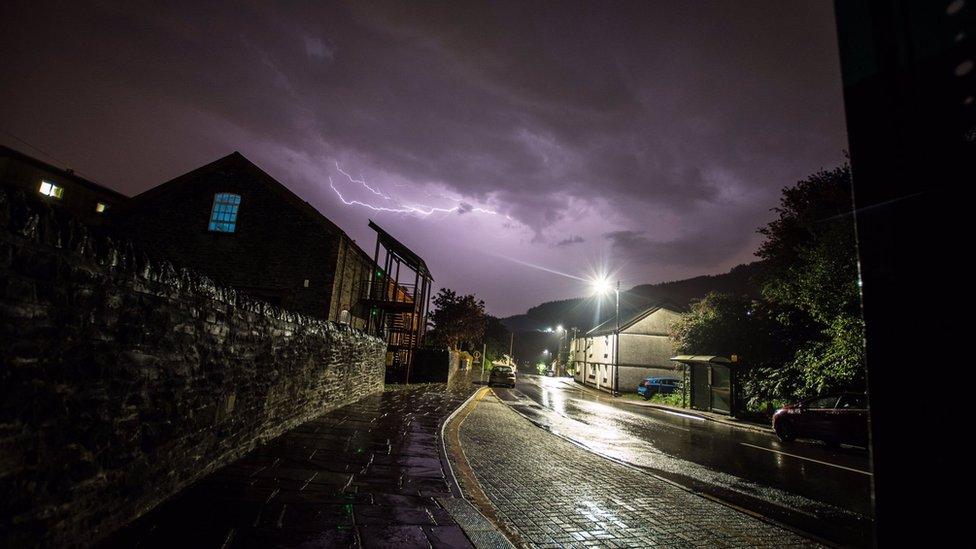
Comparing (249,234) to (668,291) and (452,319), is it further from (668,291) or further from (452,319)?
(668,291)

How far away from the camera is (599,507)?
525 cm

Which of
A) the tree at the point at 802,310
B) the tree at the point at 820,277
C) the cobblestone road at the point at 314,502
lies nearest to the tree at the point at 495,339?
the tree at the point at 802,310

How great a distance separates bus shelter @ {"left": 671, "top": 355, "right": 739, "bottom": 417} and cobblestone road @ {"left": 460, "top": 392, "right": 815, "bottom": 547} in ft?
46.8

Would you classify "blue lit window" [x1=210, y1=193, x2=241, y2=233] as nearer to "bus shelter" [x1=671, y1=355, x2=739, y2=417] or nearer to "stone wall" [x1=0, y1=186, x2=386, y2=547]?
"stone wall" [x1=0, y1=186, x2=386, y2=547]

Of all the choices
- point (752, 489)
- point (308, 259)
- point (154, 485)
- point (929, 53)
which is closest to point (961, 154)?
point (929, 53)

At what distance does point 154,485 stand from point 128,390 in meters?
1.08

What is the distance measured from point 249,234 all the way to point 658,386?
25467 millimetres

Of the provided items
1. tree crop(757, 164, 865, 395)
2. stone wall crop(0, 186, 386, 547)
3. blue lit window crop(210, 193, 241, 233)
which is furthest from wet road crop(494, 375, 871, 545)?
blue lit window crop(210, 193, 241, 233)

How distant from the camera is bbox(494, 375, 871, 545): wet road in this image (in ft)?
18.9

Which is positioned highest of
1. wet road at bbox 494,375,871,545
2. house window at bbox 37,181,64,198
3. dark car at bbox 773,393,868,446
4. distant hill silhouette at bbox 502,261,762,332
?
distant hill silhouette at bbox 502,261,762,332

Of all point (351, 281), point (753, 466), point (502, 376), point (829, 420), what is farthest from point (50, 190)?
point (829, 420)

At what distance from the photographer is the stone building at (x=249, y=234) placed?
18609mm

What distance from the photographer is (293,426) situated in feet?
26.5

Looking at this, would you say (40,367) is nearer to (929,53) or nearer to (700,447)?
(929,53)
